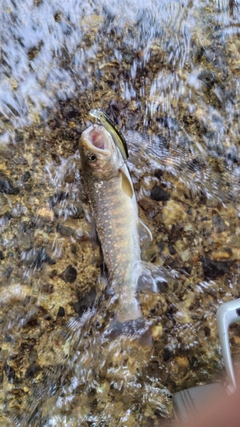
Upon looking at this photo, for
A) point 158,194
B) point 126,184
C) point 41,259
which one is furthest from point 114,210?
point 41,259

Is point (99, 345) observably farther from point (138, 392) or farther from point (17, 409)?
point (17, 409)

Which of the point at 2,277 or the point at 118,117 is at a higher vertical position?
the point at 118,117

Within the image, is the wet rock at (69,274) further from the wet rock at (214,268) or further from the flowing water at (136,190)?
the wet rock at (214,268)

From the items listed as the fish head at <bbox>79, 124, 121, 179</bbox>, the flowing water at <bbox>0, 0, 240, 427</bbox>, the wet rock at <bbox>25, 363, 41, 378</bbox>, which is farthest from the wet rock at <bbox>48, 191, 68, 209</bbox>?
the wet rock at <bbox>25, 363, 41, 378</bbox>

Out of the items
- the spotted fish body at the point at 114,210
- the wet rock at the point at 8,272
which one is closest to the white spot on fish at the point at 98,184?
the spotted fish body at the point at 114,210

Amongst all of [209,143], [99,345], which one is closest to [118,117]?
[209,143]

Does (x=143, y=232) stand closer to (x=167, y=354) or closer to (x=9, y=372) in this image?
(x=167, y=354)

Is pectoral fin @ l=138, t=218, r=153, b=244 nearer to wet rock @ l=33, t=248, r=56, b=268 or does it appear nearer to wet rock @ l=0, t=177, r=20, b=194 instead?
wet rock @ l=33, t=248, r=56, b=268
